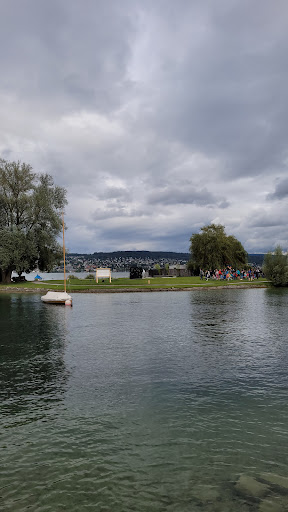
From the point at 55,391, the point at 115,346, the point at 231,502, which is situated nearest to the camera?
→ the point at 231,502

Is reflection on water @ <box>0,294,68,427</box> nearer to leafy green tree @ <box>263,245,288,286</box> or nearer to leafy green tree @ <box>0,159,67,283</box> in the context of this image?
leafy green tree @ <box>0,159,67,283</box>

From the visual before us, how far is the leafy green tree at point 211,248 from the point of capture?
303 ft

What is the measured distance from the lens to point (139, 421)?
11391mm

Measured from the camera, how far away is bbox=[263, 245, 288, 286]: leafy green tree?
76.9m

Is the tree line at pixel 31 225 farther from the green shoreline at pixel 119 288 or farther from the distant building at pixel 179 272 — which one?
the distant building at pixel 179 272

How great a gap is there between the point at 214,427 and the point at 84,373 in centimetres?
761

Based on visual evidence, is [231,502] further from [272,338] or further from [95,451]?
[272,338]

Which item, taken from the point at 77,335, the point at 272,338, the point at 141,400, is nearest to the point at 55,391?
the point at 141,400

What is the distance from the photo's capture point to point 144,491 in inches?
311

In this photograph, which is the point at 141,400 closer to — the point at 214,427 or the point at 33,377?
the point at 214,427

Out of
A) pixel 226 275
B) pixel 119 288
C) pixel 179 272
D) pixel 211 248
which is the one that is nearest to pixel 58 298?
pixel 119 288

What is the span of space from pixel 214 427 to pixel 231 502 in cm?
346

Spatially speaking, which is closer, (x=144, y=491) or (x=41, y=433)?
(x=144, y=491)

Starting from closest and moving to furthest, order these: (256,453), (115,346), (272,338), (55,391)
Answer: (256,453) → (55,391) → (115,346) → (272,338)
